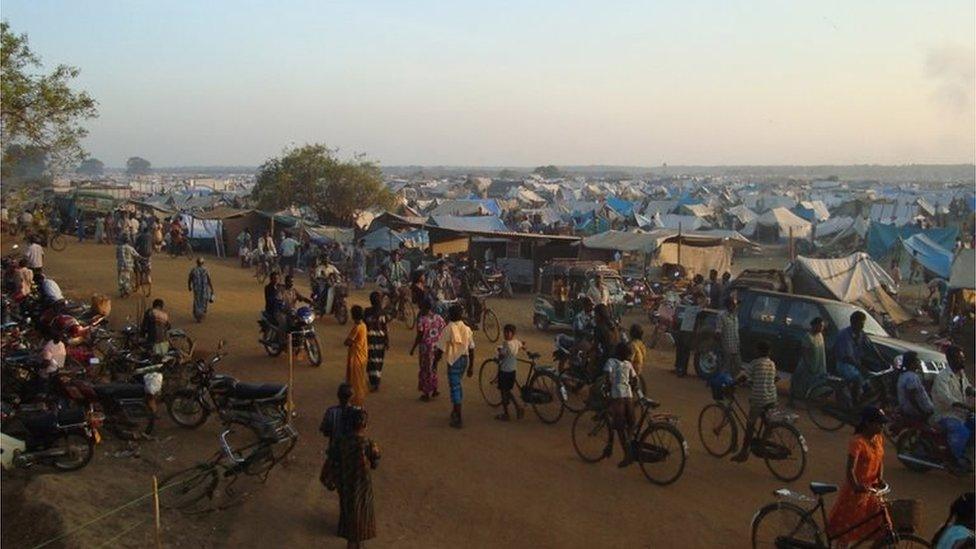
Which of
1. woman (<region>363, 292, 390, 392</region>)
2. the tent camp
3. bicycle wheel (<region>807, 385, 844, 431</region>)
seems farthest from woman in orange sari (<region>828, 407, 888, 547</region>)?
the tent camp

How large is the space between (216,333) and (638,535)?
9.91m

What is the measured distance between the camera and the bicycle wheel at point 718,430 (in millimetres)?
8336

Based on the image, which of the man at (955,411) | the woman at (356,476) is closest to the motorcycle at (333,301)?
the woman at (356,476)

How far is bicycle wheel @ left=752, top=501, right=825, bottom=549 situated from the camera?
578cm

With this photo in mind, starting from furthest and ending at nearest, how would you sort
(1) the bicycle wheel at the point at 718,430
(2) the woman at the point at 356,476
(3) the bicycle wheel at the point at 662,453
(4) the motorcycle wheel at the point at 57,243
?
(4) the motorcycle wheel at the point at 57,243
(1) the bicycle wheel at the point at 718,430
(3) the bicycle wheel at the point at 662,453
(2) the woman at the point at 356,476

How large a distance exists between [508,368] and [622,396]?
1.98m

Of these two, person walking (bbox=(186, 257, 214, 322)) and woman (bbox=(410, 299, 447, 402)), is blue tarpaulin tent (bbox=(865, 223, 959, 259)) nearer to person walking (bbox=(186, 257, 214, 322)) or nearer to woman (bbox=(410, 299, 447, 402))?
woman (bbox=(410, 299, 447, 402))

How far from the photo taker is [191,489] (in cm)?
727

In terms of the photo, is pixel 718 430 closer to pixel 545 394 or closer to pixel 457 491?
pixel 545 394

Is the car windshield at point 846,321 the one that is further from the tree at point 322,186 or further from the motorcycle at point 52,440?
A: the tree at point 322,186

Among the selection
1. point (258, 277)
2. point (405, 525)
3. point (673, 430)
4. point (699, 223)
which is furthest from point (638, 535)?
point (699, 223)

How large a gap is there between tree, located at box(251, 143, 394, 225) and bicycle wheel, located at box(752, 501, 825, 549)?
102ft

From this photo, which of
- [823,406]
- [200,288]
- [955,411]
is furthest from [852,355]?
[200,288]

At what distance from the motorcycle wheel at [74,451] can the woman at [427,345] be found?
3.75 m
